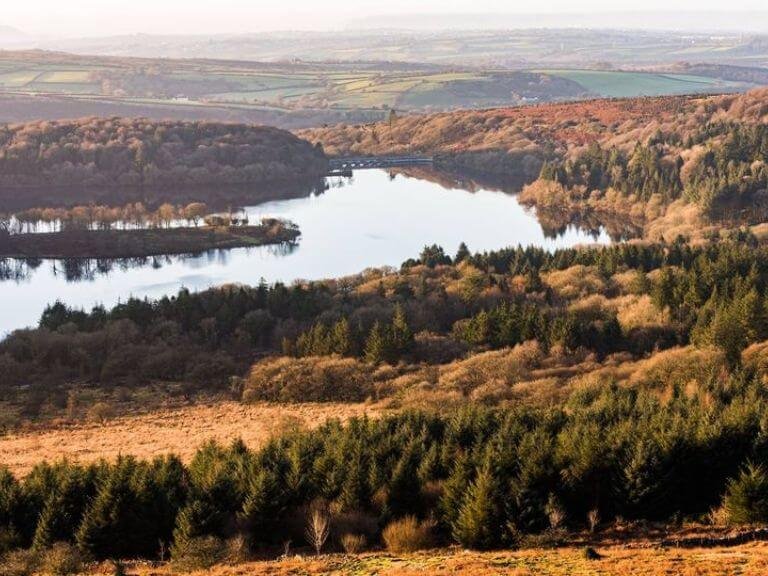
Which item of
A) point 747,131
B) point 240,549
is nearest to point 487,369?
point 240,549

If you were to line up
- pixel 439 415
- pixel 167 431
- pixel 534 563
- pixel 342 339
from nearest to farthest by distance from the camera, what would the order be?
pixel 534 563 → pixel 439 415 → pixel 167 431 → pixel 342 339

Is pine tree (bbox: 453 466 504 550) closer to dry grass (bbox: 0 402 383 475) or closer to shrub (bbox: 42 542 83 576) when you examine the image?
shrub (bbox: 42 542 83 576)

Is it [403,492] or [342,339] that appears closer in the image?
[403,492]

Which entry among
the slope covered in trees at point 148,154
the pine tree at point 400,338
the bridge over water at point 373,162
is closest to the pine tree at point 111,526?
the pine tree at point 400,338

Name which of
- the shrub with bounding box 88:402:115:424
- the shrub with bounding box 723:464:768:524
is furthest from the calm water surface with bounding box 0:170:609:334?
the shrub with bounding box 723:464:768:524

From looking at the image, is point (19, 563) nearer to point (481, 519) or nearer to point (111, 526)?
point (111, 526)

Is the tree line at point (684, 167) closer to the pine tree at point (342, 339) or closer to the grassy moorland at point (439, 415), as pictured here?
the grassy moorland at point (439, 415)

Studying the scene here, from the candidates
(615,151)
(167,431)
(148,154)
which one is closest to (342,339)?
(167,431)
